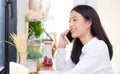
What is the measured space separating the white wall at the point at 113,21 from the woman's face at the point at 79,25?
Answer: 1659mm

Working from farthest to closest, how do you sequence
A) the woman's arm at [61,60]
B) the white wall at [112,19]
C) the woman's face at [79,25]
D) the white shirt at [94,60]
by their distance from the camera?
the white wall at [112,19] < the woman's arm at [61,60] < the woman's face at [79,25] < the white shirt at [94,60]

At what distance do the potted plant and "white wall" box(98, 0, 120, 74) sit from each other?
1.54 metres

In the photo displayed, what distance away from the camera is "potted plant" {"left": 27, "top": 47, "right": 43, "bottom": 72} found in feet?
6.41

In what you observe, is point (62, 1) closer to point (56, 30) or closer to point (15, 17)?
point (56, 30)

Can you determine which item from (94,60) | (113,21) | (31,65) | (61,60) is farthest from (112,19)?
(94,60)

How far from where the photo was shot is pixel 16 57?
84.6 inches

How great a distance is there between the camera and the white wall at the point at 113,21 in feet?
10.7

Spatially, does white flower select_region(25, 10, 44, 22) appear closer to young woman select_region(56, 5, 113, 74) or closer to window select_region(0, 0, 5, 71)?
window select_region(0, 0, 5, 71)

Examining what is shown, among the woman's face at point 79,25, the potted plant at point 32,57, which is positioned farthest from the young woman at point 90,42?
the potted plant at point 32,57

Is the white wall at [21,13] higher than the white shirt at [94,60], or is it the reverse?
the white wall at [21,13]

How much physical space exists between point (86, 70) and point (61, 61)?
47 centimetres

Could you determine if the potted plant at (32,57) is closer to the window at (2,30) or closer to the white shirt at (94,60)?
the window at (2,30)

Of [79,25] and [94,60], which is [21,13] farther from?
[94,60]

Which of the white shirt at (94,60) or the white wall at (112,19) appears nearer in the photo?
the white shirt at (94,60)
